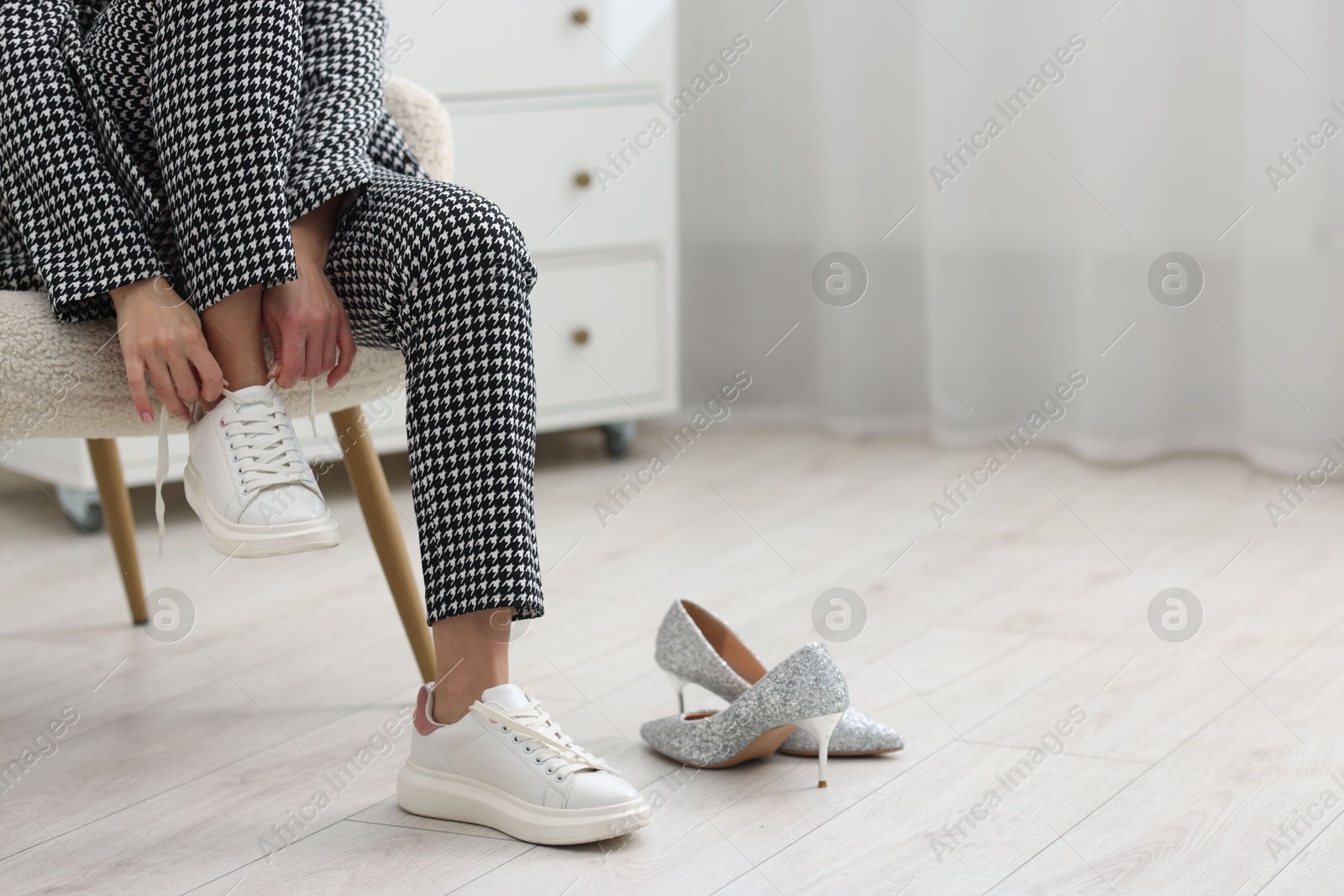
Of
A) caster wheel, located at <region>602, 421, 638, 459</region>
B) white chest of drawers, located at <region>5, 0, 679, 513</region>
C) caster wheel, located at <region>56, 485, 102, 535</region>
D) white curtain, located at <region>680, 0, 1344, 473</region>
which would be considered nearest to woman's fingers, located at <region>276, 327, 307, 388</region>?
white chest of drawers, located at <region>5, 0, 679, 513</region>

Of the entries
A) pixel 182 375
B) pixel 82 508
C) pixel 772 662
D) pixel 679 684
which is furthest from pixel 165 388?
pixel 82 508

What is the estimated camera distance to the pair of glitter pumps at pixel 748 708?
1064mm

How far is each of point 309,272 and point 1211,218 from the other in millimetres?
1451

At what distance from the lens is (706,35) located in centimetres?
246

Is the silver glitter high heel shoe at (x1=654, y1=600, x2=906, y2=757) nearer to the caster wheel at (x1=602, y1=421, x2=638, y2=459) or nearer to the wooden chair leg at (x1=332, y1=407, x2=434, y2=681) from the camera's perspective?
the wooden chair leg at (x1=332, y1=407, x2=434, y2=681)

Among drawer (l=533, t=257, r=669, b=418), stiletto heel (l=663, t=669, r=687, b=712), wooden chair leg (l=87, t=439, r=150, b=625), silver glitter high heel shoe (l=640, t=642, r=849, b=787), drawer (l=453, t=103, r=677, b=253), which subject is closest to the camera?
silver glitter high heel shoe (l=640, t=642, r=849, b=787)

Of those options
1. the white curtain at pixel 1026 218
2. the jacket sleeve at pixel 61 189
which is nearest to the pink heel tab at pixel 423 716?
the jacket sleeve at pixel 61 189

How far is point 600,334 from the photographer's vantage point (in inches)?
86.4

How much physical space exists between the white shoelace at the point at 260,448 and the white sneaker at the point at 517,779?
0.62 ft

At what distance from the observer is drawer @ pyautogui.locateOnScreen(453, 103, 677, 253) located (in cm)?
204

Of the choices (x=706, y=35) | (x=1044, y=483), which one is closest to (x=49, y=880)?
(x=1044, y=483)

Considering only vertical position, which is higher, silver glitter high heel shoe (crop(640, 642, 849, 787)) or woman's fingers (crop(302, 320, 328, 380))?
woman's fingers (crop(302, 320, 328, 380))

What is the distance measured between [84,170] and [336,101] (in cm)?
19

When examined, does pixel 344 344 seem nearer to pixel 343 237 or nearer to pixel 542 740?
pixel 343 237
